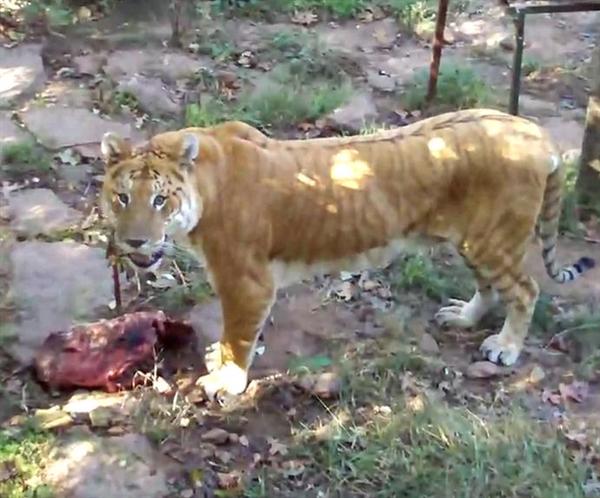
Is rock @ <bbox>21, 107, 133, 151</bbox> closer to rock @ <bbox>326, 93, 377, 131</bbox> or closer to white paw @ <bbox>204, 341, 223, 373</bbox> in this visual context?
rock @ <bbox>326, 93, 377, 131</bbox>

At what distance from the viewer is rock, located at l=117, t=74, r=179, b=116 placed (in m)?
6.87

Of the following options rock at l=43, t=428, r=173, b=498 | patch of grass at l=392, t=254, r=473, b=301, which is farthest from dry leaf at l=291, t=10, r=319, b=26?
rock at l=43, t=428, r=173, b=498

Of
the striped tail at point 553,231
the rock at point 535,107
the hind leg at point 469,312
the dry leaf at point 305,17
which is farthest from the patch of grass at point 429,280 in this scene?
the dry leaf at point 305,17

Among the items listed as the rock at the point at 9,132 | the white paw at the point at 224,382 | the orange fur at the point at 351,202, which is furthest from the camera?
the rock at the point at 9,132

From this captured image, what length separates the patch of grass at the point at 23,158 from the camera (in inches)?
242

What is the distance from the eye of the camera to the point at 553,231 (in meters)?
4.96

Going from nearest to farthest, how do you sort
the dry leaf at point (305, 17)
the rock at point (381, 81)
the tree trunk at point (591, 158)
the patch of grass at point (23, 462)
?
the patch of grass at point (23, 462) < the tree trunk at point (591, 158) < the rock at point (381, 81) < the dry leaf at point (305, 17)

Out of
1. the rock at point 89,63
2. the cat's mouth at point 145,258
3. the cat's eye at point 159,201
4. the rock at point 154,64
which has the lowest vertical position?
the rock at point 154,64

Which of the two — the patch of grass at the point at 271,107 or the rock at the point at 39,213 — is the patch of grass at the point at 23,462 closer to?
the rock at the point at 39,213

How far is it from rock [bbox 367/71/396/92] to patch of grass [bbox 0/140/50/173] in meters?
Result: 2.39

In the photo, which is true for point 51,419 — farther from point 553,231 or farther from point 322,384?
point 553,231

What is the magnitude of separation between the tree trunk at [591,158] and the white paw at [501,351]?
1.44m

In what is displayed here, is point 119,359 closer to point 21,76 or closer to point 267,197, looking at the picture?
point 267,197

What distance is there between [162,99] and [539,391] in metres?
3.26
